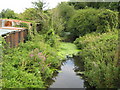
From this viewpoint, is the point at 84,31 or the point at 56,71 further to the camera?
the point at 84,31

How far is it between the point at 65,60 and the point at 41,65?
345 cm

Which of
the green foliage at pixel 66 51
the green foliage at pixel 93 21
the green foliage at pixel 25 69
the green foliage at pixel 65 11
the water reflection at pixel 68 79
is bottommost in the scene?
the water reflection at pixel 68 79

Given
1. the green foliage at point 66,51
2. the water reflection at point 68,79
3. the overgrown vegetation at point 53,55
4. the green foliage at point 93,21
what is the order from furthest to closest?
the green foliage at point 93,21 < the green foliage at point 66,51 < the water reflection at point 68,79 < the overgrown vegetation at point 53,55

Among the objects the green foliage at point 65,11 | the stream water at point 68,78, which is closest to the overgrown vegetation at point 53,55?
the stream water at point 68,78

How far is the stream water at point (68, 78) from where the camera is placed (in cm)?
587

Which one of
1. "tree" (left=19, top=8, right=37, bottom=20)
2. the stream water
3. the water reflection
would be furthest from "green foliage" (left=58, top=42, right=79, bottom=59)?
"tree" (left=19, top=8, right=37, bottom=20)

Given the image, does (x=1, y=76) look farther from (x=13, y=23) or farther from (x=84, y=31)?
(x=84, y=31)

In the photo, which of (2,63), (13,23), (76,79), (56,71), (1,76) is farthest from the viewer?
(13,23)

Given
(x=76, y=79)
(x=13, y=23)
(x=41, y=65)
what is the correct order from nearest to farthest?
(x=41, y=65) < (x=76, y=79) < (x=13, y=23)

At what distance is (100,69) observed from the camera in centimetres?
504

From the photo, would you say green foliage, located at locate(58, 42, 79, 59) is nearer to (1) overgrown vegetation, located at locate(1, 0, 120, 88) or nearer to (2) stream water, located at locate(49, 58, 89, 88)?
(1) overgrown vegetation, located at locate(1, 0, 120, 88)

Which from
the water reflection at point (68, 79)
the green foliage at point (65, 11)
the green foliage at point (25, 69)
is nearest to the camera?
the green foliage at point (25, 69)

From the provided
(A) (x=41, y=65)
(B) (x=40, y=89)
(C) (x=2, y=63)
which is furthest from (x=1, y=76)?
(A) (x=41, y=65)

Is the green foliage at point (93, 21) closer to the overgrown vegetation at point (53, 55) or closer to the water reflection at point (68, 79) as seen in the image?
the overgrown vegetation at point (53, 55)
